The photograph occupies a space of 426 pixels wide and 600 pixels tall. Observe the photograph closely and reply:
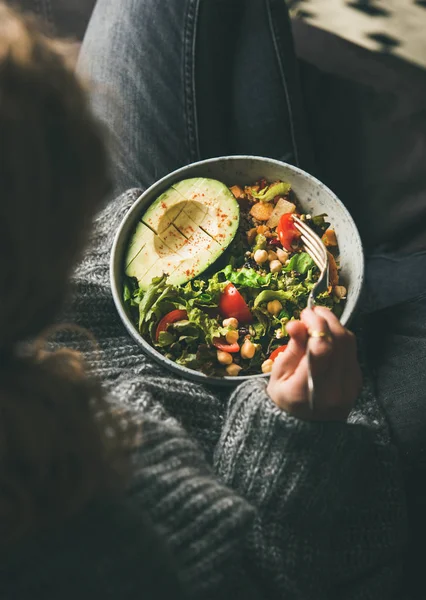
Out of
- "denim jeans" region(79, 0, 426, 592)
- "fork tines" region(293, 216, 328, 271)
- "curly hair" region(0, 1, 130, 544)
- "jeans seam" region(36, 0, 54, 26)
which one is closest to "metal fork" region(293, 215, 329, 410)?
"fork tines" region(293, 216, 328, 271)

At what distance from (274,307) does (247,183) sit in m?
0.21

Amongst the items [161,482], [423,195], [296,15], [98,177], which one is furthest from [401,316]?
[296,15]

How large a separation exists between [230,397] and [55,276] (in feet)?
1.20

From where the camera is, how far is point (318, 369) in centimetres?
67

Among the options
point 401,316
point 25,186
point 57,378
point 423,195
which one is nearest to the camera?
point 25,186

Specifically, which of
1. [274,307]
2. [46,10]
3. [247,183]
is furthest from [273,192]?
[46,10]

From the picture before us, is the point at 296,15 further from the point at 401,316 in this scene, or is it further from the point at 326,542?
the point at 326,542

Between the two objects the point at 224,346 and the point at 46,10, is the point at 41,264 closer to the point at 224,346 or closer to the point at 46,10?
the point at 224,346

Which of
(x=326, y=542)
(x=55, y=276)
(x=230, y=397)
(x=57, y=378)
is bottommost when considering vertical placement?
(x=326, y=542)

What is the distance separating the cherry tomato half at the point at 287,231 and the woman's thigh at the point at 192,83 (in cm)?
24

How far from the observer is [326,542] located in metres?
0.72

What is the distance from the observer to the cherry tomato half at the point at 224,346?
0.77 metres

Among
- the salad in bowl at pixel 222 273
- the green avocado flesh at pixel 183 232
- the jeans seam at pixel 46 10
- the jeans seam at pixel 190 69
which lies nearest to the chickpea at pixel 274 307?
the salad in bowl at pixel 222 273

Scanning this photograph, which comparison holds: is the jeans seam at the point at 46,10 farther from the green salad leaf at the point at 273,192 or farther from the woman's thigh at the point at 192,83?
the green salad leaf at the point at 273,192
